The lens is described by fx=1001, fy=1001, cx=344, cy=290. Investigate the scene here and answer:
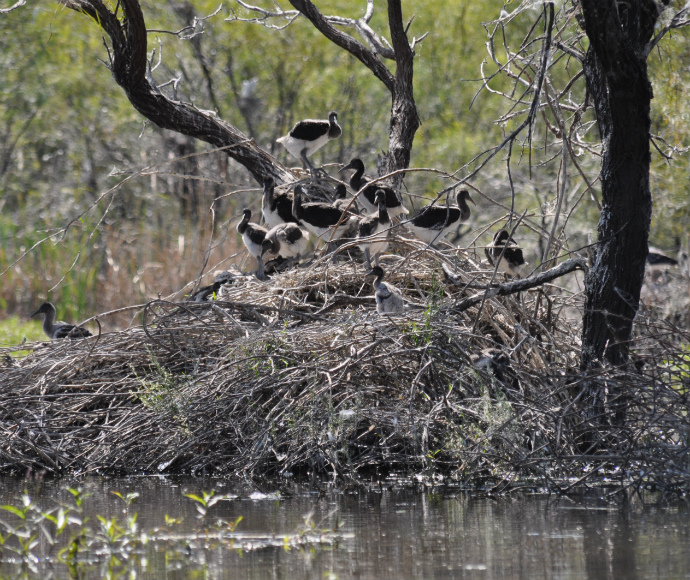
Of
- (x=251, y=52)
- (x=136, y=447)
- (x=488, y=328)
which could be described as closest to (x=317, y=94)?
(x=251, y=52)

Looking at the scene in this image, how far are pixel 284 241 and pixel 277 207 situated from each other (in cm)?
42

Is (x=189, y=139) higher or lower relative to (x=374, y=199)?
higher

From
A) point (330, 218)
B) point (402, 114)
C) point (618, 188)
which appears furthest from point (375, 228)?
point (618, 188)

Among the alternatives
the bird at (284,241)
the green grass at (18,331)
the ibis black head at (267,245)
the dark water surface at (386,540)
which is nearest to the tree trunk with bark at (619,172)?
the dark water surface at (386,540)

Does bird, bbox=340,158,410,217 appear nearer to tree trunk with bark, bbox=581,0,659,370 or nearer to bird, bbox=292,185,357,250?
bird, bbox=292,185,357,250

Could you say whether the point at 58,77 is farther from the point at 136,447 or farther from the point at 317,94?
the point at 136,447

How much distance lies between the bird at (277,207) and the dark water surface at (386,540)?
4690 millimetres

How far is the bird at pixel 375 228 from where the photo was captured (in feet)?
28.6

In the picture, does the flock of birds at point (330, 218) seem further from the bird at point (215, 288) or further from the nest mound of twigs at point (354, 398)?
the nest mound of twigs at point (354, 398)

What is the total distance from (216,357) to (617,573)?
413 cm

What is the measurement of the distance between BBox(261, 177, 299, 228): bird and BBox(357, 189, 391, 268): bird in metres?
1.19

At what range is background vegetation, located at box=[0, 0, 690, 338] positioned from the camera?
48.9ft

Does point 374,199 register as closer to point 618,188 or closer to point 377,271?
point 377,271

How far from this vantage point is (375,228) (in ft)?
29.9
